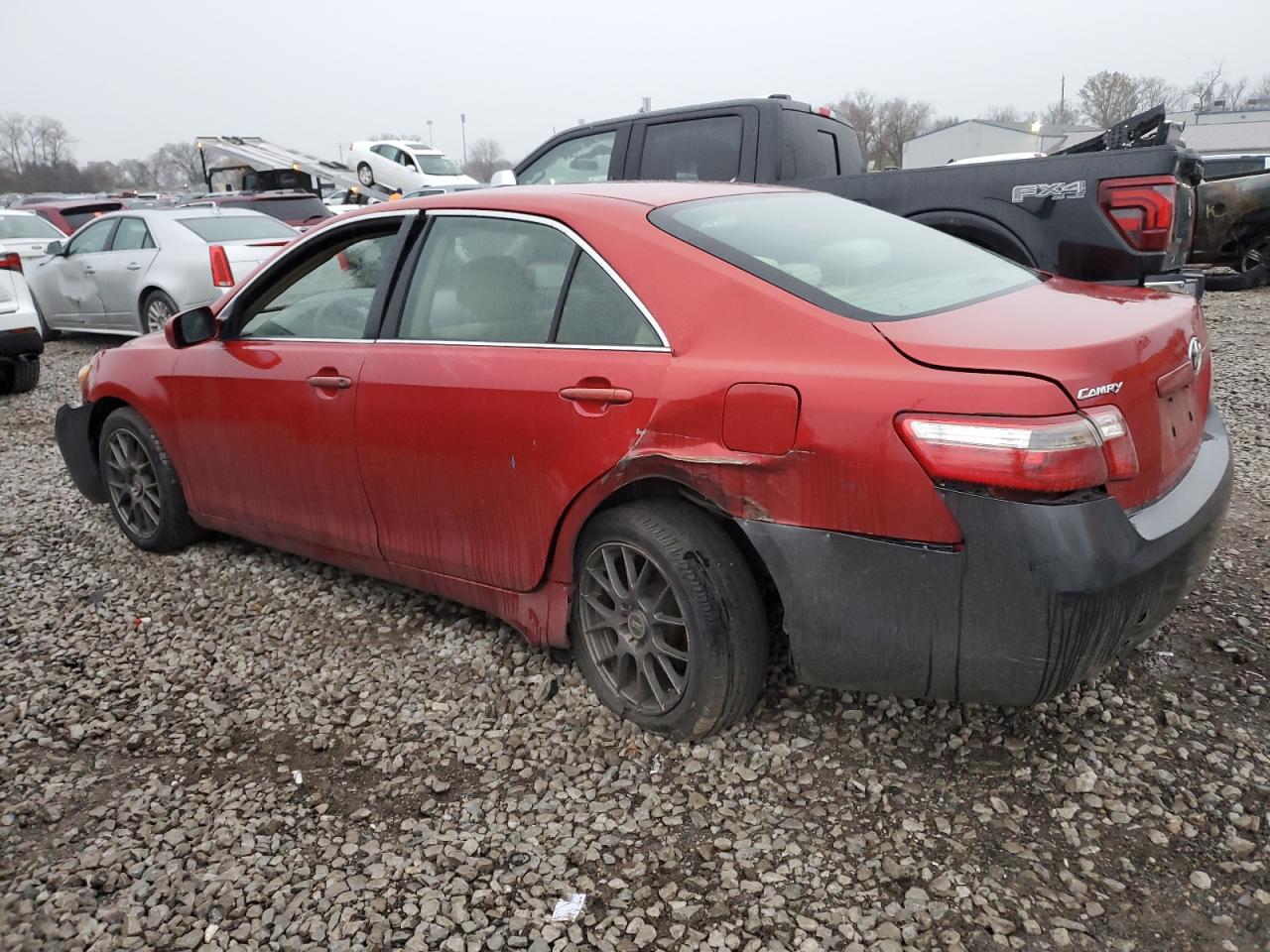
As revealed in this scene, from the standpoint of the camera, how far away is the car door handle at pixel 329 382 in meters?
3.36

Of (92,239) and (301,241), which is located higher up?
(301,241)

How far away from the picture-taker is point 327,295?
3646 mm

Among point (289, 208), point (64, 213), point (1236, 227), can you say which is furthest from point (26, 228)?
point (1236, 227)

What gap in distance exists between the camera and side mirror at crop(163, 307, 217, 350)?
12.8ft

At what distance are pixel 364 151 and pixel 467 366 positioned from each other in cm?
2864

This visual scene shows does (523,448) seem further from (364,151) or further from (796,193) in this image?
(364,151)

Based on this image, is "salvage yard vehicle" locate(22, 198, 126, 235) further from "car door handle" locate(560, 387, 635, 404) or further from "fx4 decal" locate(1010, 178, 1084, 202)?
"car door handle" locate(560, 387, 635, 404)

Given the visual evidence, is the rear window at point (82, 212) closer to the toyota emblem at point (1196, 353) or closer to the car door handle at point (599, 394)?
the car door handle at point (599, 394)

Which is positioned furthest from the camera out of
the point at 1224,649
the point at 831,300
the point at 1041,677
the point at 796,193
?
the point at 796,193

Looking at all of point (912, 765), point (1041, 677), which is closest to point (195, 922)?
point (912, 765)

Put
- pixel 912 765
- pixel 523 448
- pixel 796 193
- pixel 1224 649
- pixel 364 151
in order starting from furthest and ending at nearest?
pixel 364 151 → pixel 796 193 → pixel 1224 649 → pixel 523 448 → pixel 912 765

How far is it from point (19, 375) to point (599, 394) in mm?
8192

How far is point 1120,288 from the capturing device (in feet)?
10.00

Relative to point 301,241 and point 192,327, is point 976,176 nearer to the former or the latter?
point 301,241
